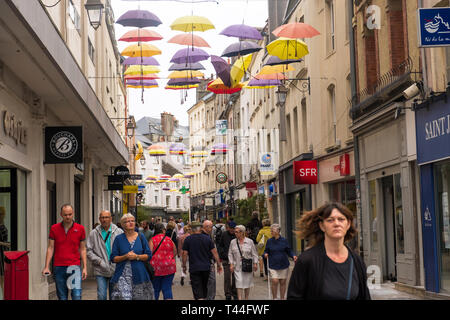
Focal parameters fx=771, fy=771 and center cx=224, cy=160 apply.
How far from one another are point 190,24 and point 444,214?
25.1 ft

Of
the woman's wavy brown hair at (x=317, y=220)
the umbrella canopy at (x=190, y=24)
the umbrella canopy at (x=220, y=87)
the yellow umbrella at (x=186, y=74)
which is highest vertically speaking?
the umbrella canopy at (x=190, y=24)

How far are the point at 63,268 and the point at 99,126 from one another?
8654 millimetres

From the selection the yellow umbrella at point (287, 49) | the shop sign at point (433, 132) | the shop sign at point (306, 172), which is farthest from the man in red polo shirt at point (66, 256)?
the shop sign at point (306, 172)

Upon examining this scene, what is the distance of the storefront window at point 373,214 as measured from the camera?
20.8 metres

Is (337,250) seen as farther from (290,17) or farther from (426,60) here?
(290,17)

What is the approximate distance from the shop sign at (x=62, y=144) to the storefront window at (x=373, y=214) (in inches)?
334

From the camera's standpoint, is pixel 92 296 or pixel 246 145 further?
pixel 246 145

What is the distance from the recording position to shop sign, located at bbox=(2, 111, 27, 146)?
1316cm

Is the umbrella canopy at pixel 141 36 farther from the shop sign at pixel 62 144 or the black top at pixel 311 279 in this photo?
the black top at pixel 311 279

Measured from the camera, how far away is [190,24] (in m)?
18.9

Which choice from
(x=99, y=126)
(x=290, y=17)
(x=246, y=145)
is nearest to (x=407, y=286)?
(x=99, y=126)

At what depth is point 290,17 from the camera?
32.9m

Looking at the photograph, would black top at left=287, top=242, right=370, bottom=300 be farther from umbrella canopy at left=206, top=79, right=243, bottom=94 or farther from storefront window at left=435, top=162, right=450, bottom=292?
umbrella canopy at left=206, top=79, right=243, bottom=94

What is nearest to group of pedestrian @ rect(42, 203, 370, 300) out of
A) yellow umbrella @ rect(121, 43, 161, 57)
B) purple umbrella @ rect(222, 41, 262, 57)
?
purple umbrella @ rect(222, 41, 262, 57)
